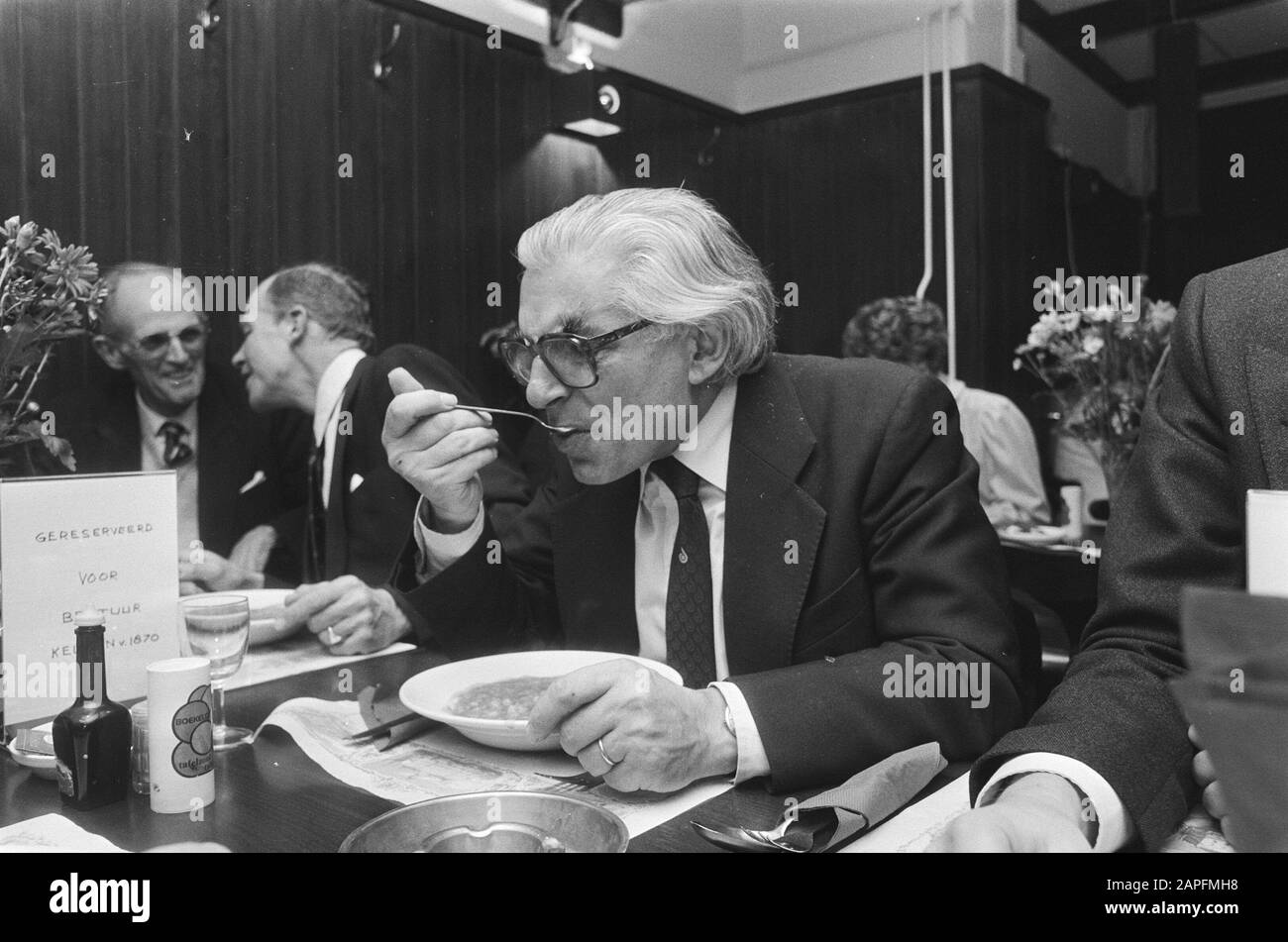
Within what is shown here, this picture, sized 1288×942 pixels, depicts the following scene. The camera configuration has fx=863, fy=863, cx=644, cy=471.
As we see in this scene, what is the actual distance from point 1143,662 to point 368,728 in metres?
0.78

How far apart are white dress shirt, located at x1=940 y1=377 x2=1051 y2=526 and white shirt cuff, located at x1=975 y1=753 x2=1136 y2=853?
75 centimetres

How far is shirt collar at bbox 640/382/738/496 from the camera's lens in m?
1.27

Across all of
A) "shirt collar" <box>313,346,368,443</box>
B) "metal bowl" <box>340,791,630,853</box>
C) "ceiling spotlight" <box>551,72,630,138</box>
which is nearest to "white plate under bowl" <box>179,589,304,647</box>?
"shirt collar" <box>313,346,368,443</box>

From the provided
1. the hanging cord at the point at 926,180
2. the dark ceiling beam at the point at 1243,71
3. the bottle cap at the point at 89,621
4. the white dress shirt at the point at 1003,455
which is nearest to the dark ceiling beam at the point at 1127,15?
the dark ceiling beam at the point at 1243,71

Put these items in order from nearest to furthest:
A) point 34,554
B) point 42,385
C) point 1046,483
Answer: point 34,554 → point 42,385 → point 1046,483

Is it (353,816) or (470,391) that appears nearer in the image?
(353,816)

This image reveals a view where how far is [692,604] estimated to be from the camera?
125 cm

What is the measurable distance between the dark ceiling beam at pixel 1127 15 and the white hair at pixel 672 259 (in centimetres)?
74

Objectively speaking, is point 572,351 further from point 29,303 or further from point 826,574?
point 29,303

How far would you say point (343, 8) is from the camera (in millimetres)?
1576

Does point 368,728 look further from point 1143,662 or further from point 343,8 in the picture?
point 343,8
